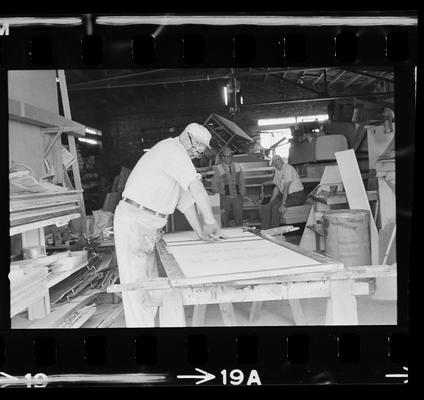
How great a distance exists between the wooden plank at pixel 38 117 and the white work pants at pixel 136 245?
0.44m

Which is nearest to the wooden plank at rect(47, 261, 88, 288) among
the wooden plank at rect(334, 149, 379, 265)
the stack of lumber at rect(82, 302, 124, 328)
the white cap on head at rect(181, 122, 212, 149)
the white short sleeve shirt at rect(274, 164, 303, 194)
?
the stack of lumber at rect(82, 302, 124, 328)

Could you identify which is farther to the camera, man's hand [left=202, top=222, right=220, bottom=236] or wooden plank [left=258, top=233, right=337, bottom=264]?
man's hand [left=202, top=222, right=220, bottom=236]

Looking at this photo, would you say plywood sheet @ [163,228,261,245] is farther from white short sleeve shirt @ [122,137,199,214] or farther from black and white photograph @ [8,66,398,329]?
white short sleeve shirt @ [122,137,199,214]

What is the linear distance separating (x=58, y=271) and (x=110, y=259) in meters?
0.27

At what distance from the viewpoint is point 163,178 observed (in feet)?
7.84

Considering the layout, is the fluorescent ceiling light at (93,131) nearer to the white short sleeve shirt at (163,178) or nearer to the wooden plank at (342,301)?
the white short sleeve shirt at (163,178)

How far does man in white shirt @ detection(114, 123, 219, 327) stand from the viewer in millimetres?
2297

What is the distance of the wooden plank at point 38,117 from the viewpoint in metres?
2.23

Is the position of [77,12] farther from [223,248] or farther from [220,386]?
[220,386]

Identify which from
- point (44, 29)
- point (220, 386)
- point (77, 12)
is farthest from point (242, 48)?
point (220, 386)

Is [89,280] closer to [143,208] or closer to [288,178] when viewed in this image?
[143,208]

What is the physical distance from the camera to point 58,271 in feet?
7.84

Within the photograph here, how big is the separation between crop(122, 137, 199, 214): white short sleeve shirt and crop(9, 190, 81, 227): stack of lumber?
0.29 m

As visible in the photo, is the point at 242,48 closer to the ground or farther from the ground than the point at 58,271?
farther from the ground
